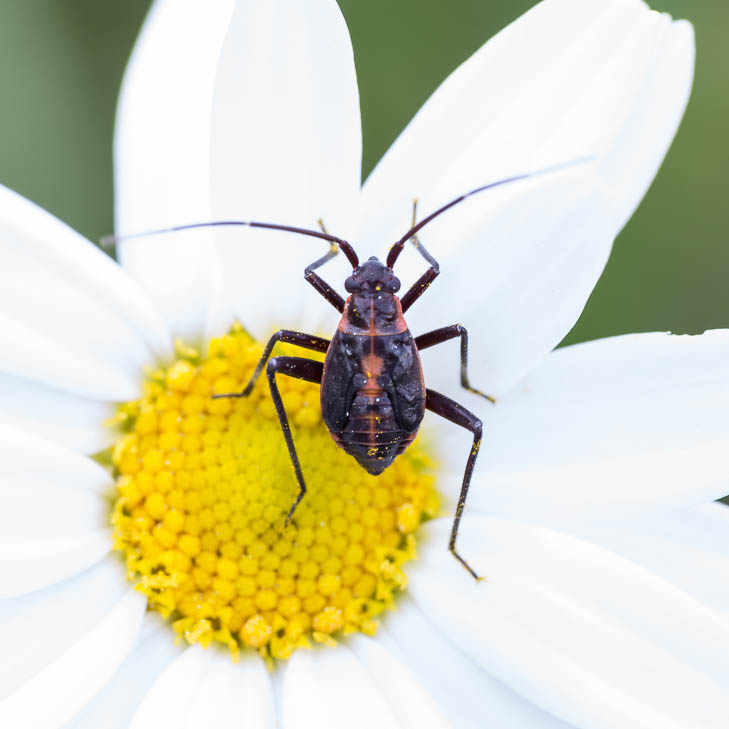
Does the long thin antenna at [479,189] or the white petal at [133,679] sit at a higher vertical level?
the long thin antenna at [479,189]

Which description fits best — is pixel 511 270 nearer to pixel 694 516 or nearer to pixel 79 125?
pixel 694 516

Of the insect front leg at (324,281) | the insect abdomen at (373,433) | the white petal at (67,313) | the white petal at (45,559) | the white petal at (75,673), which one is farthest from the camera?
the insect front leg at (324,281)

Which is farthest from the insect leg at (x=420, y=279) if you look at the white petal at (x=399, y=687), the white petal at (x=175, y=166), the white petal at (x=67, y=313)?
the white petal at (x=399, y=687)

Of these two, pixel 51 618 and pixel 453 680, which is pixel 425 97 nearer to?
pixel 453 680

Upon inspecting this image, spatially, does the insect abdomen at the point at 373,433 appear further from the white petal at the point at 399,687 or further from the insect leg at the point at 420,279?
the white petal at the point at 399,687

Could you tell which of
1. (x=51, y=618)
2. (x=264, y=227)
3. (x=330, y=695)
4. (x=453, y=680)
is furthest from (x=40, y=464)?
(x=453, y=680)

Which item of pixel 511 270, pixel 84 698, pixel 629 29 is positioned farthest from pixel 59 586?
pixel 629 29
